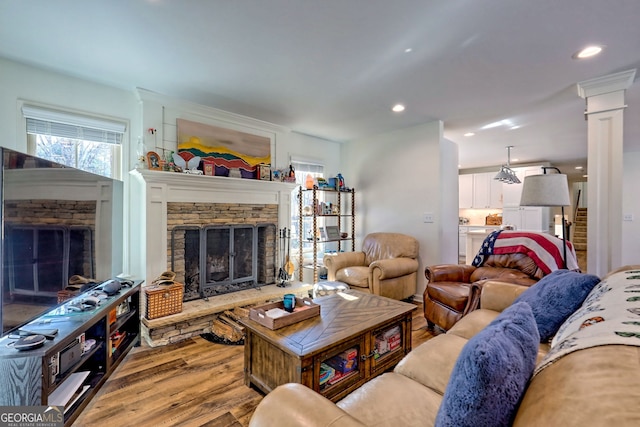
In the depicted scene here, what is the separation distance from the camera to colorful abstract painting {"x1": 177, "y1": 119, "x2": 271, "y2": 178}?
3.31 m

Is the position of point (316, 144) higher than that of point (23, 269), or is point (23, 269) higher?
point (316, 144)

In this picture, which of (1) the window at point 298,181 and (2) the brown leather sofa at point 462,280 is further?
(1) the window at point 298,181

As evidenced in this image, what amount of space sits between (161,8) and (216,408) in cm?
250

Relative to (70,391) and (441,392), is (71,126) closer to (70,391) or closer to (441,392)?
(70,391)

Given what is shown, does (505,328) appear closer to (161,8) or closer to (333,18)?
(333,18)

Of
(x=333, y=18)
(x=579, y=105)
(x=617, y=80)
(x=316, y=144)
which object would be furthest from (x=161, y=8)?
(x=579, y=105)

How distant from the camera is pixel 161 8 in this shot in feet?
5.85

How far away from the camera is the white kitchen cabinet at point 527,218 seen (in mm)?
6547

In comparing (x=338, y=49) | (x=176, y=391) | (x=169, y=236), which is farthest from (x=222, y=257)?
(x=338, y=49)

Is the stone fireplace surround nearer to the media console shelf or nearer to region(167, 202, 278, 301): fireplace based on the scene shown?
region(167, 202, 278, 301): fireplace

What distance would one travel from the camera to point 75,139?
109 inches

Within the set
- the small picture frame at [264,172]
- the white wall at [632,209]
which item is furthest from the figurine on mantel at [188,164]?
the white wall at [632,209]

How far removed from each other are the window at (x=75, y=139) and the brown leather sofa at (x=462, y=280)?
3.47 meters

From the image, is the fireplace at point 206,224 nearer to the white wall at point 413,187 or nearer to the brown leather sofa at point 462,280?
the white wall at point 413,187
